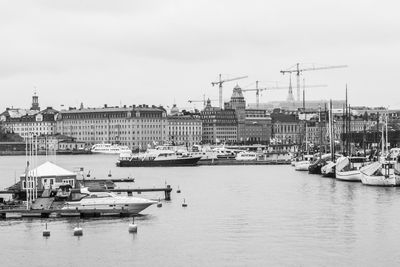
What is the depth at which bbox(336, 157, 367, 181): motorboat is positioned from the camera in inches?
2822

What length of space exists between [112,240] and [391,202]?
19538 mm

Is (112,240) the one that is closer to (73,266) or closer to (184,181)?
Answer: (73,266)

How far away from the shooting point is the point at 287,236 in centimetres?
3919

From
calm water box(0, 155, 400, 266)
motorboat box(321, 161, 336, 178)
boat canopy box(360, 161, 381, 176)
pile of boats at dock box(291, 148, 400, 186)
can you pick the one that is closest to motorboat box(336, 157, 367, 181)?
pile of boats at dock box(291, 148, 400, 186)

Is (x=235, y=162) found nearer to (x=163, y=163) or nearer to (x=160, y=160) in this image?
(x=160, y=160)

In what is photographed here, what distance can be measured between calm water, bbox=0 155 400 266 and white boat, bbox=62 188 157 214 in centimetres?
67

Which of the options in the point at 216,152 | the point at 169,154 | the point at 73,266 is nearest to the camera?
the point at 73,266

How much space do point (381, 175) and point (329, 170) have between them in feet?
48.2

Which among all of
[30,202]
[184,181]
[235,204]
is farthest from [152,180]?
[30,202]

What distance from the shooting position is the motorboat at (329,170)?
79.4 meters

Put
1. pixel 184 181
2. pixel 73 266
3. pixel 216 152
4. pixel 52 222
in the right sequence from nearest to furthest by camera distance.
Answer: pixel 73 266
pixel 52 222
pixel 184 181
pixel 216 152

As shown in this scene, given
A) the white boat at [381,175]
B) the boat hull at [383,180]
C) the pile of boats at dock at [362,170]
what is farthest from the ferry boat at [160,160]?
the boat hull at [383,180]

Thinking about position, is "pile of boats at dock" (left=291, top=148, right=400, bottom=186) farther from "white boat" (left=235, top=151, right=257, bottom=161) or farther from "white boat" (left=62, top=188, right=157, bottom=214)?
"white boat" (left=235, top=151, right=257, bottom=161)

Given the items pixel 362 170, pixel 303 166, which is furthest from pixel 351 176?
pixel 303 166
